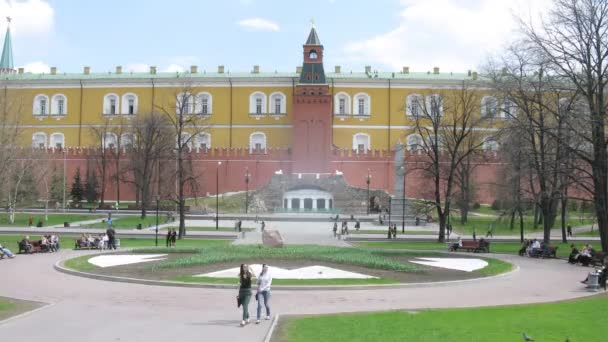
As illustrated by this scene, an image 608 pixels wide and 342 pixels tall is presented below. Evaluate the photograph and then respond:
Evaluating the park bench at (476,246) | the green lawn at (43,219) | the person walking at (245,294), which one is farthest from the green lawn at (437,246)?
the green lawn at (43,219)

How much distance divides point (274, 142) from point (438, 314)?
59704mm

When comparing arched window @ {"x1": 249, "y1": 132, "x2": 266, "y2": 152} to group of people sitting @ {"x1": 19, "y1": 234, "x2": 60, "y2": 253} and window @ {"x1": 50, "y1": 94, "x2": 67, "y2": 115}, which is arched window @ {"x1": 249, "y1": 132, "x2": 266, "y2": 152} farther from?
group of people sitting @ {"x1": 19, "y1": 234, "x2": 60, "y2": 253}

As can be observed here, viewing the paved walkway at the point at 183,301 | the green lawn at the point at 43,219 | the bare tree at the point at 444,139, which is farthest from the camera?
the green lawn at the point at 43,219

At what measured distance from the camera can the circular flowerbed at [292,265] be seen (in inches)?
710

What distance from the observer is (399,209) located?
2008 inches

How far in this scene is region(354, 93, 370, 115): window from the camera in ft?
239

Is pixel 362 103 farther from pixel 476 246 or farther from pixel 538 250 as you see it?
pixel 538 250

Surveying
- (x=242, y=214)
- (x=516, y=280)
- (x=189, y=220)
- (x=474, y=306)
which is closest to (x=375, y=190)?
(x=242, y=214)

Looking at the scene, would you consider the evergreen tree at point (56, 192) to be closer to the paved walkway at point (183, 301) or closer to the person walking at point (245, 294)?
the paved walkway at point (183, 301)

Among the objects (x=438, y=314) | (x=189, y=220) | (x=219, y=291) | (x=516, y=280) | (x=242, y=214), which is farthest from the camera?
(x=242, y=214)

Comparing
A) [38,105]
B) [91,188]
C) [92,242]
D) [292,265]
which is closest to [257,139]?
[91,188]

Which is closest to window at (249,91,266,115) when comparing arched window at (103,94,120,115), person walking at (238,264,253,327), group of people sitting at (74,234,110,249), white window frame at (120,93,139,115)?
white window frame at (120,93,139,115)

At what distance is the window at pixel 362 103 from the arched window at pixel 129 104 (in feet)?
81.3

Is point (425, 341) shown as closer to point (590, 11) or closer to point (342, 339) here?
Result: point (342, 339)
